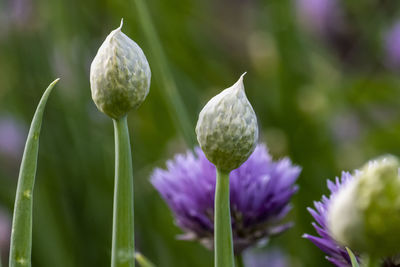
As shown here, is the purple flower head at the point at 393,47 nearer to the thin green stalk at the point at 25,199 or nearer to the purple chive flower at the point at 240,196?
the purple chive flower at the point at 240,196

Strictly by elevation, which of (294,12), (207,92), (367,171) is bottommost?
(367,171)

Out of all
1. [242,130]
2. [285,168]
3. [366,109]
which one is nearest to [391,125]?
[366,109]

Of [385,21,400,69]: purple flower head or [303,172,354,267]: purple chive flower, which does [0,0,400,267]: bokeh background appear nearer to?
[385,21,400,69]: purple flower head

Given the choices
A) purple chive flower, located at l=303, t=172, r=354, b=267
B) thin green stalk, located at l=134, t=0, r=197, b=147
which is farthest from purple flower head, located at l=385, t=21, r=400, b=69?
purple chive flower, located at l=303, t=172, r=354, b=267

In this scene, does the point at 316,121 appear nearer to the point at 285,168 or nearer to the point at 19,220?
the point at 285,168

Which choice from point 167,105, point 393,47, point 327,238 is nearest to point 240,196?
point 327,238

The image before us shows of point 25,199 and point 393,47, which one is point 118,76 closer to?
point 25,199

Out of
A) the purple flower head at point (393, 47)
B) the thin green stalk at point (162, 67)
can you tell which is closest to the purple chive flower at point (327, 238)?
the thin green stalk at point (162, 67)
